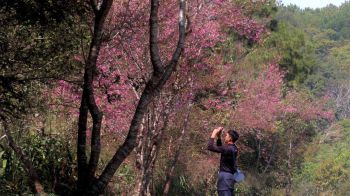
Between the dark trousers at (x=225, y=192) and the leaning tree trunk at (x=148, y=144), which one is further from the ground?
the leaning tree trunk at (x=148, y=144)

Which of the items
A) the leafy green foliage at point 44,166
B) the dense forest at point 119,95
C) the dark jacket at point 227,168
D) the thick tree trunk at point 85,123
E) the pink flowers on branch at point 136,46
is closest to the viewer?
the thick tree trunk at point 85,123

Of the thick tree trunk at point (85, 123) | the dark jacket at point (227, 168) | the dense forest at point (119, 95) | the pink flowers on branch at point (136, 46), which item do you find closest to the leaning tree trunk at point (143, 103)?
the dense forest at point (119, 95)

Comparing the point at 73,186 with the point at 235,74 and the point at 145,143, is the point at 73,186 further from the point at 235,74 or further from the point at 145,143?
the point at 235,74

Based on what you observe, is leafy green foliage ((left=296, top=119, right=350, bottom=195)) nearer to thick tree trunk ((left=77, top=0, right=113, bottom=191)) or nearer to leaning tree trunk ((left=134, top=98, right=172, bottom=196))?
leaning tree trunk ((left=134, top=98, right=172, bottom=196))

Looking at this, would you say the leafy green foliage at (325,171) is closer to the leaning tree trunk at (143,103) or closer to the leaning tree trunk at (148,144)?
the leaning tree trunk at (148,144)

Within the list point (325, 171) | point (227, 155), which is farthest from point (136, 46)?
point (325, 171)

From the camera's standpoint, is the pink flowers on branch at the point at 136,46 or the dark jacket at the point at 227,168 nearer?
the dark jacket at the point at 227,168

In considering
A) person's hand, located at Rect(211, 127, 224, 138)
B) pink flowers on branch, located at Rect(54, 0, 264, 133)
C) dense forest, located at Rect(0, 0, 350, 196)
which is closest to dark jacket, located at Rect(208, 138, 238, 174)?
person's hand, located at Rect(211, 127, 224, 138)

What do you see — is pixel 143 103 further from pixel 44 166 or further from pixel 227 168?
pixel 44 166

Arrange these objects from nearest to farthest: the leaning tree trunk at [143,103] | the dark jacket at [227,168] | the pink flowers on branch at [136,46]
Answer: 1. the leaning tree trunk at [143,103]
2. the dark jacket at [227,168]
3. the pink flowers on branch at [136,46]

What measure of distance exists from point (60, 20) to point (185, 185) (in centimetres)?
969

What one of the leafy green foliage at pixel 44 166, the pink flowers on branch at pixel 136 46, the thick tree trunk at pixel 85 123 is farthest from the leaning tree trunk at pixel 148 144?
the thick tree trunk at pixel 85 123

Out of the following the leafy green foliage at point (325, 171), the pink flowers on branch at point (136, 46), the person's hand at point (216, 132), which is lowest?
the leafy green foliage at point (325, 171)

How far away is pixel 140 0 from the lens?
9445 millimetres
